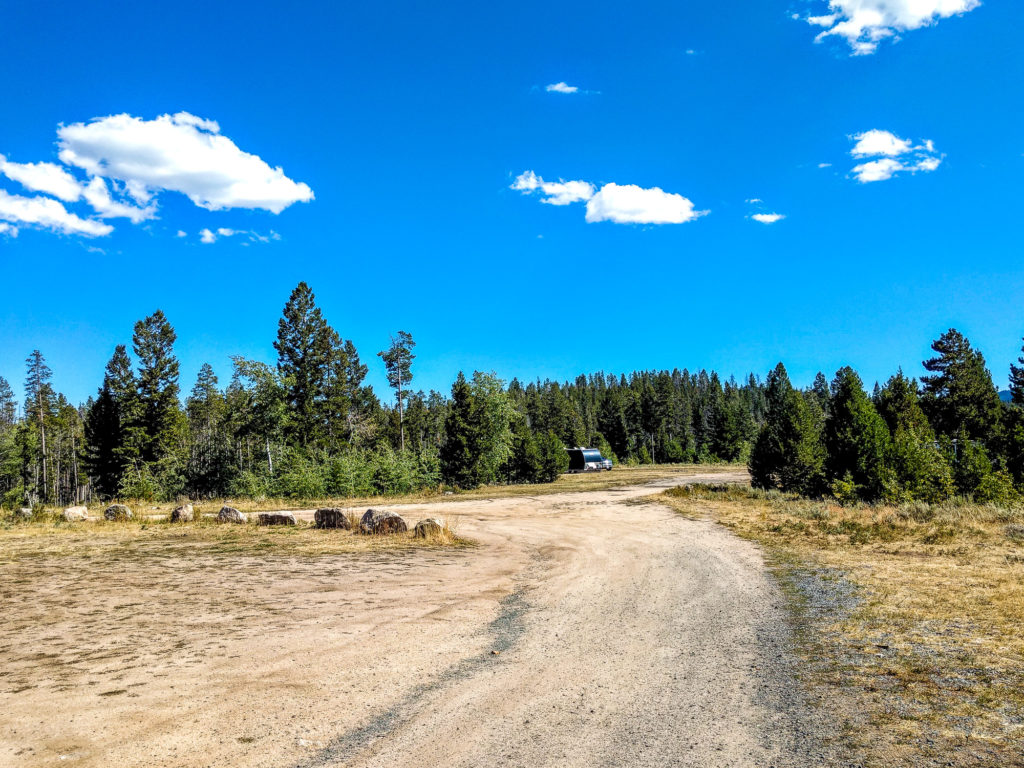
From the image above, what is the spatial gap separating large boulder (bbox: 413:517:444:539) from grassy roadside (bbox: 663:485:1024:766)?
9.21 meters

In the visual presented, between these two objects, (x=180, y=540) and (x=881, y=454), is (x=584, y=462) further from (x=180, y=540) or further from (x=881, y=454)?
(x=180, y=540)

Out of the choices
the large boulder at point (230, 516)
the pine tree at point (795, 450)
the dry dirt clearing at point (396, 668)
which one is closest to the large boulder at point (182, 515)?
the large boulder at point (230, 516)

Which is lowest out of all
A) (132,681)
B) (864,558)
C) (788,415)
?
(864,558)

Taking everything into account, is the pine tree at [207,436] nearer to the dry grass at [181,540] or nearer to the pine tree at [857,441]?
the dry grass at [181,540]

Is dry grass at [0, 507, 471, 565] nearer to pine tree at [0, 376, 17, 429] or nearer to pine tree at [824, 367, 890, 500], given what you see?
pine tree at [824, 367, 890, 500]

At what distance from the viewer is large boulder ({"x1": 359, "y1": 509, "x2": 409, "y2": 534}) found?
58.1 feet

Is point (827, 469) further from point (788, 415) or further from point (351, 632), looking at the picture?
point (351, 632)

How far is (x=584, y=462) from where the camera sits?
7294 cm

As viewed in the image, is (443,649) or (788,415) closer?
(443,649)

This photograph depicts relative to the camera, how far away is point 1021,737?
4.38 meters

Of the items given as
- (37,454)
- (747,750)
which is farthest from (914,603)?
(37,454)

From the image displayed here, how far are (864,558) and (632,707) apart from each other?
34.0 feet

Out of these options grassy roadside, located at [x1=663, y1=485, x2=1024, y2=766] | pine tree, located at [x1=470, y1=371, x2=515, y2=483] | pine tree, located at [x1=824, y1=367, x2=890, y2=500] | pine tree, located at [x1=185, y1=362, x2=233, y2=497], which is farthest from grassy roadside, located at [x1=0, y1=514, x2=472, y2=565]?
pine tree, located at [x1=185, y1=362, x2=233, y2=497]

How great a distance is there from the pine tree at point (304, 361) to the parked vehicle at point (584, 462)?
113ft
